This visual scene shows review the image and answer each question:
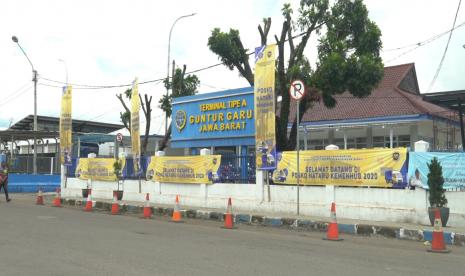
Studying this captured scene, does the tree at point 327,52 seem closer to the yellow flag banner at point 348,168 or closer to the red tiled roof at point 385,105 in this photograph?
the yellow flag banner at point 348,168

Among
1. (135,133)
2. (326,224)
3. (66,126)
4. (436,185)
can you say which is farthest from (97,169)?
(436,185)

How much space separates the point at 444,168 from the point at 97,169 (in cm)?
1666

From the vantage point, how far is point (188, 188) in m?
20.2

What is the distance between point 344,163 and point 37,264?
31.9ft

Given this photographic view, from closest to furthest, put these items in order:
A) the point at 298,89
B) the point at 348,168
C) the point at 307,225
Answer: the point at 307,225 → the point at 298,89 → the point at 348,168

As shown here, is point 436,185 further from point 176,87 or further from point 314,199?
point 176,87

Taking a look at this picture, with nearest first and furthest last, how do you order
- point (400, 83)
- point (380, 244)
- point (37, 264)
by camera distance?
point (37, 264)
point (380, 244)
point (400, 83)

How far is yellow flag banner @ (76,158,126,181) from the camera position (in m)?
24.3

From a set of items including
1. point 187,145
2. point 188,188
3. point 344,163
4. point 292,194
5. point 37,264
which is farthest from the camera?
point 187,145

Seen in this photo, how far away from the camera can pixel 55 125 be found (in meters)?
54.2

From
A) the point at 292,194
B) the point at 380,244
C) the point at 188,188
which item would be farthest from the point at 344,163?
the point at 188,188

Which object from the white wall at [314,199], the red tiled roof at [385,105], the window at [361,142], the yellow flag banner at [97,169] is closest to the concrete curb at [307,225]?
the white wall at [314,199]

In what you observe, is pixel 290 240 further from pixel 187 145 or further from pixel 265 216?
pixel 187 145

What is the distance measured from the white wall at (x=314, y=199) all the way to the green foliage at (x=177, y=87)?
11879mm
